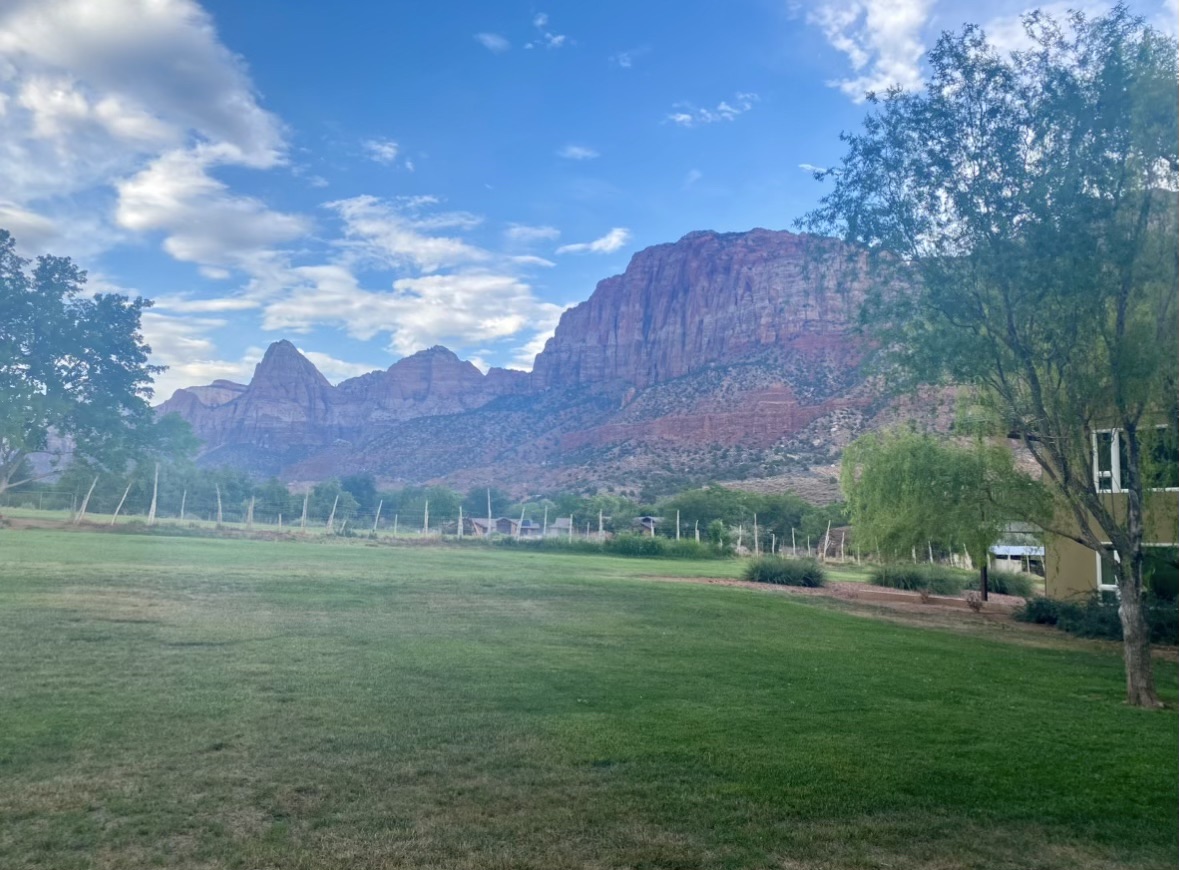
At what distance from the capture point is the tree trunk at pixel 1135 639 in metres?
10.2

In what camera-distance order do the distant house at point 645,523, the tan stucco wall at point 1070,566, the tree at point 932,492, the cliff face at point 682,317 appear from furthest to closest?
the cliff face at point 682,317 < the distant house at point 645,523 < the tan stucco wall at point 1070,566 < the tree at point 932,492

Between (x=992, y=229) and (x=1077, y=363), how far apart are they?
2219mm

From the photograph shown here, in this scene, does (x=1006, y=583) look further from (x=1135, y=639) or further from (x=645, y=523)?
(x=645, y=523)

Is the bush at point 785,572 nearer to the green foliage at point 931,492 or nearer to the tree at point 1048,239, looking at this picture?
the green foliage at point 931,492

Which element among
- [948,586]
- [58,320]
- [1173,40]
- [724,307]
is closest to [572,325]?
[724,307]

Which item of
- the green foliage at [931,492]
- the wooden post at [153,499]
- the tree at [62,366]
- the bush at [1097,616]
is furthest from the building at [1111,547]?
the wooden post at [153,499]

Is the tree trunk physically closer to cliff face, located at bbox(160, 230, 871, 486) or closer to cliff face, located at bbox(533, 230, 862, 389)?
cliff face, located at bbox(160, 230, 871, 486)

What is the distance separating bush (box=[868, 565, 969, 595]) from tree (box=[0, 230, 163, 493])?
27.0 m

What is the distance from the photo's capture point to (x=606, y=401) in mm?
91938

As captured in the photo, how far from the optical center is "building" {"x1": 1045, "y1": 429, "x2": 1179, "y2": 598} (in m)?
13.0

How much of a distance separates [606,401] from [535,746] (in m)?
85.2

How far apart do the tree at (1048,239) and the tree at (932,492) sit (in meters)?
1.02

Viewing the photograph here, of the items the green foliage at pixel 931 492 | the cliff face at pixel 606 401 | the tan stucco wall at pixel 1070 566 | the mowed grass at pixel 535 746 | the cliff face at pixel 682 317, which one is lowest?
the mowed grass at pixel 535 746

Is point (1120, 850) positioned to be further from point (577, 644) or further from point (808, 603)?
point (808, 603)
